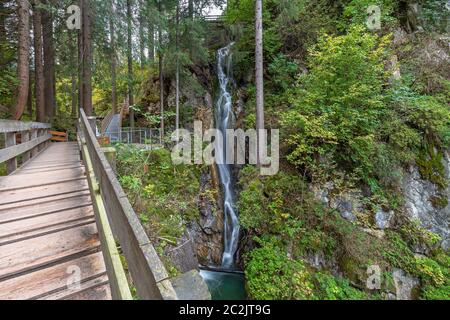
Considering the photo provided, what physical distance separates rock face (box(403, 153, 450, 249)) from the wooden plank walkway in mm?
8082

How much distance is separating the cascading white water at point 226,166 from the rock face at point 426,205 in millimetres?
5518

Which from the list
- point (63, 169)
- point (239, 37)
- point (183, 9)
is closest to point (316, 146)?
point (63, 169)

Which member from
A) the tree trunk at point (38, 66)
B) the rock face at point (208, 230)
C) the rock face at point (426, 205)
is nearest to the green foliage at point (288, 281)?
the rock face at point (208, 230)

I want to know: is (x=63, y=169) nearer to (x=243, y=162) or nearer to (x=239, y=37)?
(x=243, y=162)

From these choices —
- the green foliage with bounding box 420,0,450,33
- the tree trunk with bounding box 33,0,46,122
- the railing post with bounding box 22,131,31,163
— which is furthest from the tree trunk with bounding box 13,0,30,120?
the green foliage with bounding box 420,0,450,33

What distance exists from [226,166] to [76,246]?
7983 mm

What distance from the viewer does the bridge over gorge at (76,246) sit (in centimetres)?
100

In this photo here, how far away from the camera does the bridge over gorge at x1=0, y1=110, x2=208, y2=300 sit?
100 cm

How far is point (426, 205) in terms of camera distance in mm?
6574

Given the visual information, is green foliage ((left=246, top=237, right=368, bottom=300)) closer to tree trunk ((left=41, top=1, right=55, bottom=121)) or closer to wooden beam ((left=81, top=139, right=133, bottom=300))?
wooden beam ((left=81, top=139, right=133, bottom=300))

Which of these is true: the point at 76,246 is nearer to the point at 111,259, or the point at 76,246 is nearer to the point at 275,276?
the point at 111,259

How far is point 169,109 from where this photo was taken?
11.8m

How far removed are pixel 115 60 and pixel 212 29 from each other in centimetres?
611

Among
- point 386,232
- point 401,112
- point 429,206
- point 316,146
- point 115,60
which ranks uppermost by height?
point 115,60
